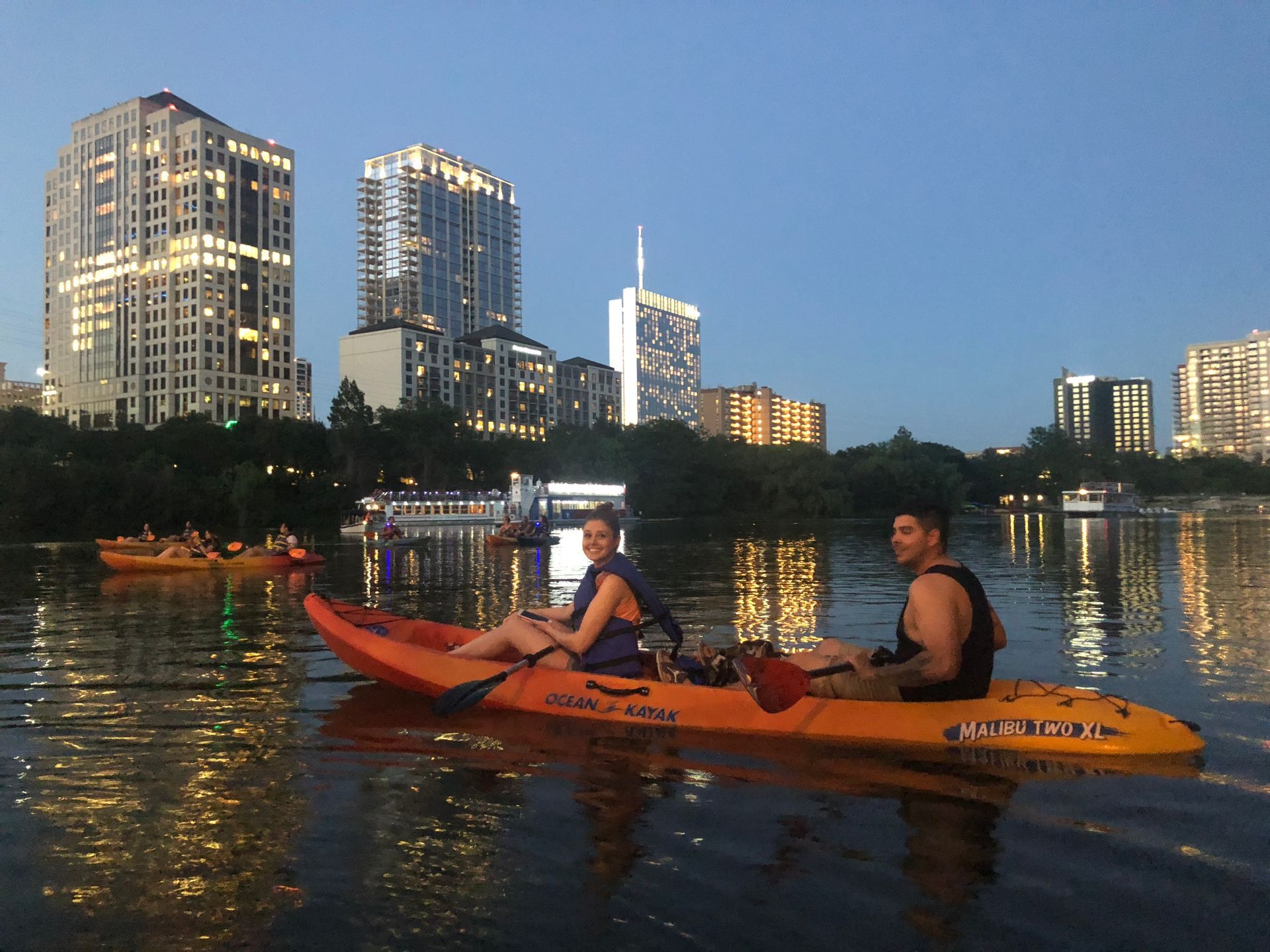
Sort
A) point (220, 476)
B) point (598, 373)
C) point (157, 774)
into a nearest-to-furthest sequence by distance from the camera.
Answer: point (157, 774), point (220, 476), point (598, 373)

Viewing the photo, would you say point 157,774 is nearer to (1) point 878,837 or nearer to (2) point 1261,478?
(1) point 878,837

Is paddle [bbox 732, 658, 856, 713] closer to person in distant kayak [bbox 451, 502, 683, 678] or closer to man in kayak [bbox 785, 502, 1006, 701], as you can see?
man in kayak [bbox 785, 502, 1006, 701]

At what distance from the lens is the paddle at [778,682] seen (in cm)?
740

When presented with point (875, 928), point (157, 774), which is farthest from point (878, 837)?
point (157, 774)

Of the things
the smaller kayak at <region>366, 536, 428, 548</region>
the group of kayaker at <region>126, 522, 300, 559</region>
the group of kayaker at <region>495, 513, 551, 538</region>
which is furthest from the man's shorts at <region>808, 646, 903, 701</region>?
the smaller kayak at <region>366, 536, 428, 548</region>

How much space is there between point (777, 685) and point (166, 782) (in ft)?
15.3

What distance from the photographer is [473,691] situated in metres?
8.60

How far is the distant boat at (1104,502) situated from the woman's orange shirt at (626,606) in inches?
3980

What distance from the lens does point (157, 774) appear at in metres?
6.98

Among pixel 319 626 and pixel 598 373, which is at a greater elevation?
pixel 598 373

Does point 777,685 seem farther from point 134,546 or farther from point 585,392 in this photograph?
point 585,392

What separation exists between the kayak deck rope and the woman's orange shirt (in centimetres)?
315

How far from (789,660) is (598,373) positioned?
183887mm

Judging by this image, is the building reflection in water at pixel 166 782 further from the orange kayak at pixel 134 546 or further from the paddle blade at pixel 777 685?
the orange kayak at pixel 134 546
